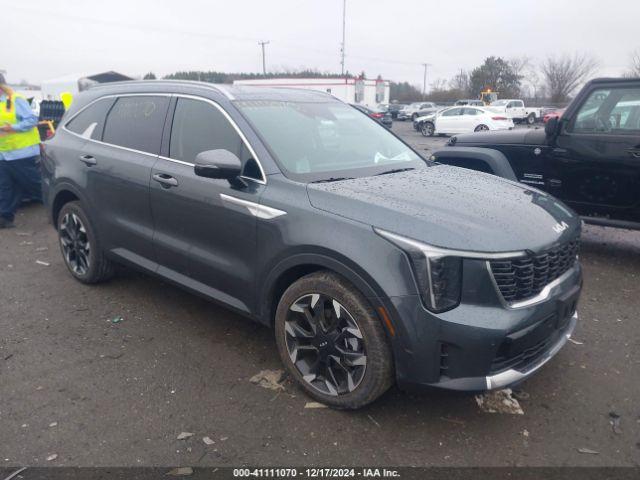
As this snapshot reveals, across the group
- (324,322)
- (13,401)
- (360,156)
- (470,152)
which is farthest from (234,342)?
(470,152)

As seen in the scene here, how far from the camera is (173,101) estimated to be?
3.94 m

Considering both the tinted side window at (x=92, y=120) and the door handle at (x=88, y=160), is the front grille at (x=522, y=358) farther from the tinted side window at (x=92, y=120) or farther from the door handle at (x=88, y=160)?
the tinted side window at (x=92, y=120)

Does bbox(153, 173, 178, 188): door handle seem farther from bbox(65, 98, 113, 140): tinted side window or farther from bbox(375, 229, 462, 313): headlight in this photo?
bbox(375, 229, 462, 313): headlight

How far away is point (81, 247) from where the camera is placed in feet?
15.8

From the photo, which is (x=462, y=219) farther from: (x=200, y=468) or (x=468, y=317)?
(x=200, y=468)

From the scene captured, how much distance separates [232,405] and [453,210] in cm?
175

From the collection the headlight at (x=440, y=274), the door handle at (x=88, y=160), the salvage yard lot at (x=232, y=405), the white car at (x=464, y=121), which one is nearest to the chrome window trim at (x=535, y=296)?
the headlight at (x=440, y=274)

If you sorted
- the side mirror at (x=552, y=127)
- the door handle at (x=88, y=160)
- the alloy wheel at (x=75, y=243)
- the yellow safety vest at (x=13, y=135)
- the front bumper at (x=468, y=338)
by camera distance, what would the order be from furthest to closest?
the yellow safety vest at (x=13, y=135) → the side mirror at (x=552, y=127) → the alloy wheel at (x=75, y=243) → the door handle at (x=88, y=160) → the front bumper at (x=468, y=338)

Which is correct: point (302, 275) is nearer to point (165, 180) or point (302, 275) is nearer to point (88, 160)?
point (165, 180)

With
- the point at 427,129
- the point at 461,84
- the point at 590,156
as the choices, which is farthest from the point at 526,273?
the point at 461,84

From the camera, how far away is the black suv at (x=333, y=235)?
2535mm

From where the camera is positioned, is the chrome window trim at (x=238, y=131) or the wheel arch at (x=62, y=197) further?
the wheel arch at (x=62, y=197)

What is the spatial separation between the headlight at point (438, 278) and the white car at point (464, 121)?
75.8ft

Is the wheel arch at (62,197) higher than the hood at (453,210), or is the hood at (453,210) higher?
the hood at (453,210)
